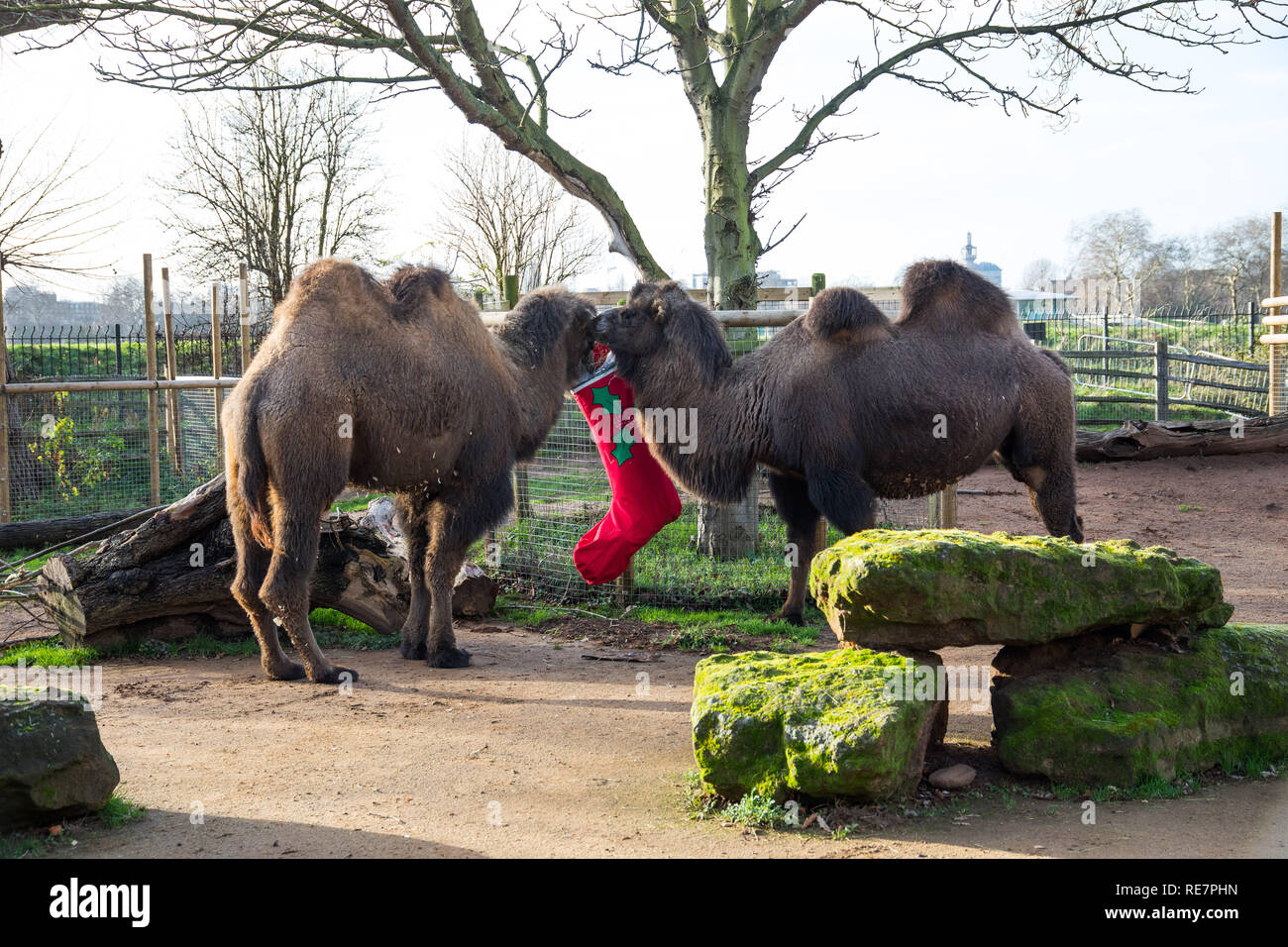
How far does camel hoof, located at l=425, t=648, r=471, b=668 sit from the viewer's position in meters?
6.61

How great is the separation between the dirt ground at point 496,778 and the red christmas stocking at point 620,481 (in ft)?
2.29

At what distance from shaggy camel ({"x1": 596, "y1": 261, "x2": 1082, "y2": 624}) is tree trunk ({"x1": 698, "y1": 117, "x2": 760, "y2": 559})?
218 cm

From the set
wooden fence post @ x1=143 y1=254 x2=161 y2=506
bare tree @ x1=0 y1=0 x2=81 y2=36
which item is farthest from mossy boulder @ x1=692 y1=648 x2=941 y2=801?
wooden fence post @ x1=143 y1=254 x2=161 y2=506

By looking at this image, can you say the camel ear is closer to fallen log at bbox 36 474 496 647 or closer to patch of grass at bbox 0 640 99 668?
fallen log at bbox 36 474 496 647

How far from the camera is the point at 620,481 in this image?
7.18 meters

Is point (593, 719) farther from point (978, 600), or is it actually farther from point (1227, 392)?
point (1227, 392)

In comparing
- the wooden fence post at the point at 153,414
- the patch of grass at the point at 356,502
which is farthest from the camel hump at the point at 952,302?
the wooden fence post at the point at 153,414

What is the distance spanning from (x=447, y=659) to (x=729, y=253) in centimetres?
436

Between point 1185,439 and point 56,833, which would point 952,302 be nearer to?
point 56,833

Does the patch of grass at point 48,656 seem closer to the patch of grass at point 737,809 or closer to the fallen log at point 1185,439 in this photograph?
the patch of grass at point 737,809

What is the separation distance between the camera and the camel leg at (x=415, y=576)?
6.80m

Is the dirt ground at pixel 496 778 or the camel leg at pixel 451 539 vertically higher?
the camel leg at pixel 451 539
